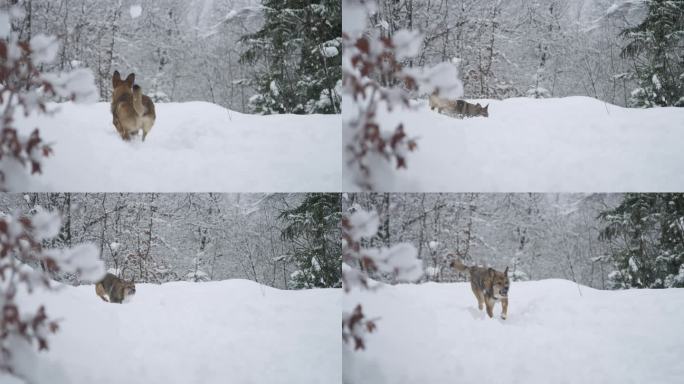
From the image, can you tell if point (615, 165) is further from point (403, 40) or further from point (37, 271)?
point (37, 271)

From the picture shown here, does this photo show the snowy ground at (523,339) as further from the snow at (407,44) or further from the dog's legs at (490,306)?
the snow at (407,44)

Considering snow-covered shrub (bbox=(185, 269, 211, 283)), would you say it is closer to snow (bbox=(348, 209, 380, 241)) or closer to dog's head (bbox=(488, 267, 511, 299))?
snow (bbox=(348, 209, 380, 241))

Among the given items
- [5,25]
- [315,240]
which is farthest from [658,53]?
[5,25]

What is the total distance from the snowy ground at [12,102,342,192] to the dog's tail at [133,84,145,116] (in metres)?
0.05

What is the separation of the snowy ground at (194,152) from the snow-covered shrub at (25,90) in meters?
0.04

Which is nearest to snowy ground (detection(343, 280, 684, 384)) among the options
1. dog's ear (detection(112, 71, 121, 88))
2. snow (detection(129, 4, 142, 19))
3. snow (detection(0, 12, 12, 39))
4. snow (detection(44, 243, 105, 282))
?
snow (detection(44, 243, 105, 282))

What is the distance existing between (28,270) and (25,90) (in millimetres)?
601

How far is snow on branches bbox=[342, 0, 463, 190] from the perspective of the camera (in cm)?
241

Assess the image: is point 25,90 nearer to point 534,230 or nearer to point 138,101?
point 138,101

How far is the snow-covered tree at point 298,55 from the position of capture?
96.2 inches

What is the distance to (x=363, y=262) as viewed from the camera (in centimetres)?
243

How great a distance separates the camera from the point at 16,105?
7.81 feet

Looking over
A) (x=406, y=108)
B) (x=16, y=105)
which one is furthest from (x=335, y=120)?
(x=16, y=105)

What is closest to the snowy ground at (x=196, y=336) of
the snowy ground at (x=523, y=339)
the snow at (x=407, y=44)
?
the snowy ground at (x=523, y=339)
